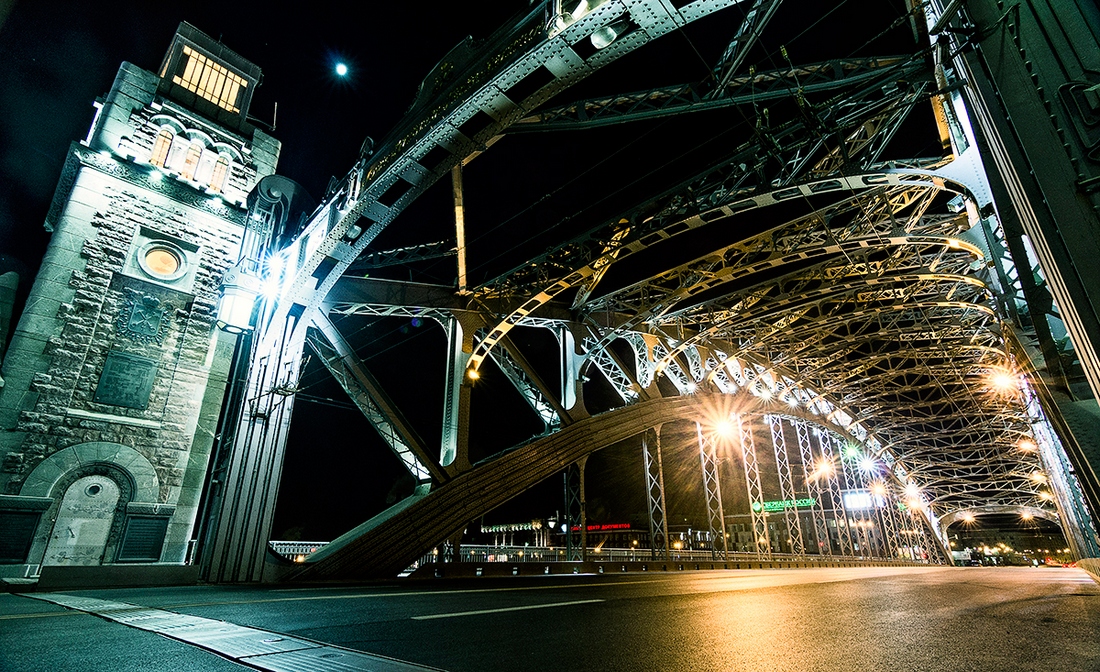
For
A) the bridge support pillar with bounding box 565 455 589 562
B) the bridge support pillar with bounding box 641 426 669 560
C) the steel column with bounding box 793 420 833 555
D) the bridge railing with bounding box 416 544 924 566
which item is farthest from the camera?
the steel column with bounding box 793 420 833 555

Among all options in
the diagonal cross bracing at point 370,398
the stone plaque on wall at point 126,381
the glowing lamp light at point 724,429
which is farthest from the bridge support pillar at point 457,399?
the glowing lamp light at point 724,429

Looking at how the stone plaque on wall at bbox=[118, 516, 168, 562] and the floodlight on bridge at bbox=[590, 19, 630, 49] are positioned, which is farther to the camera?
the stone plaque on wall at bbox=[118, 516, 168, 562]

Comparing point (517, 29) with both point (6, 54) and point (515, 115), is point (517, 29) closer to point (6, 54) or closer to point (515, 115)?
point (515, 115)

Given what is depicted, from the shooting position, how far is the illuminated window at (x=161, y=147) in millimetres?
15211

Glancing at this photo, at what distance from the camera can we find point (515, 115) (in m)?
7.88

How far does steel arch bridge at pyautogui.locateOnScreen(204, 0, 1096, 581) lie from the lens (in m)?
8.64

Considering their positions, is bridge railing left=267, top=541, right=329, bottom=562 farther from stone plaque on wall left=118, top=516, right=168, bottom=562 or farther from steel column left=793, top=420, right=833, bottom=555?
steel column left=793, top=420, right=833, bottom=555

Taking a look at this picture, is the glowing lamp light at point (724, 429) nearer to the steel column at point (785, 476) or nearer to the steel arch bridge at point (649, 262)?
the steel arch bridge at point (649, 262)

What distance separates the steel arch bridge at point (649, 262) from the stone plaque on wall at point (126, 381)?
3386mm

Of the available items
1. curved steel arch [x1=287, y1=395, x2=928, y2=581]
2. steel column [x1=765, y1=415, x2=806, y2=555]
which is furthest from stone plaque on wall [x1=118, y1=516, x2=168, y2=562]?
steel column [x1=765, y1=415, x2=806, y2=555]

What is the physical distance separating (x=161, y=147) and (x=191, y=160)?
81 centimetres

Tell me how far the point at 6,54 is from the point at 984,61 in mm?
19495

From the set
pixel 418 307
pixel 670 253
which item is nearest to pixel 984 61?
pixel 670 253

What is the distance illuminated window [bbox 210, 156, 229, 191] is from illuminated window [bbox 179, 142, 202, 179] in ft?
1.69
